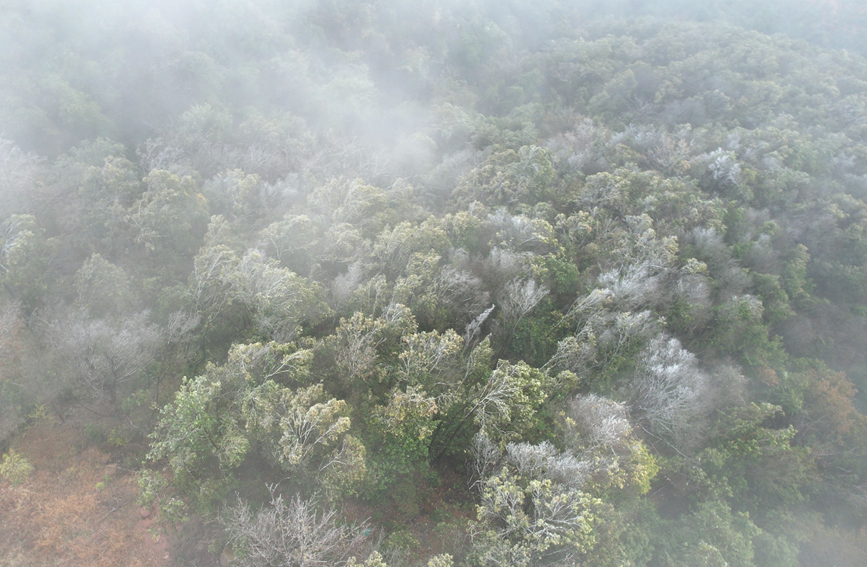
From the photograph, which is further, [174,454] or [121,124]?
[121,124]

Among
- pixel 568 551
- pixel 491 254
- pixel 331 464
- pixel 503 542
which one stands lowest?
pixel 568 551

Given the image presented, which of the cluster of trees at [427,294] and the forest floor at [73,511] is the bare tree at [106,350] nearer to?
the cluster of trees at [427,294]

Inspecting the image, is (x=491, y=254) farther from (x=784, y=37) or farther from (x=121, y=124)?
(x=784, y=37)

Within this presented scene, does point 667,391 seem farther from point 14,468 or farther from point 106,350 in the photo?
point 14,468

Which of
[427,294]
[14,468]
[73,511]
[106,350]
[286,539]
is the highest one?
[106,350]

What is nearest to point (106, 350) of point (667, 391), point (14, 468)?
point (14, 468)

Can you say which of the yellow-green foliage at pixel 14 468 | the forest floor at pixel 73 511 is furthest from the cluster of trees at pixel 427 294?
the yellow-green foliage at pixel 14 468

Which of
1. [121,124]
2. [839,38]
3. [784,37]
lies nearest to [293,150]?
[121,124]
